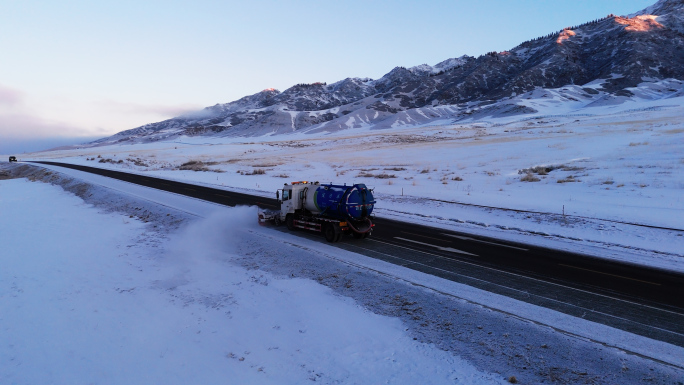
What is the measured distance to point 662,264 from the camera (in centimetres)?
1366

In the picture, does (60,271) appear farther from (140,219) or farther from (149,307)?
(140,219)

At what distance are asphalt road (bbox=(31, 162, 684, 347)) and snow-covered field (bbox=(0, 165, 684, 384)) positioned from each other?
0.77 meters

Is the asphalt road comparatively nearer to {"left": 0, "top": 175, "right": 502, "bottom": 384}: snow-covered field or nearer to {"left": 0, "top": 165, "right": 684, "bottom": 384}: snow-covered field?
{"left": 0, "top": 165, "right": 684, "bottom": 384}: snow-covered field

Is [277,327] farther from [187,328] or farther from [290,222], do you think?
[290,222]

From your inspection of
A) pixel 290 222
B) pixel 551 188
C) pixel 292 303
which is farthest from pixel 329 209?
A: pixel 551 188

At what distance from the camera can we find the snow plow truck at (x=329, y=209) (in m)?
17.2

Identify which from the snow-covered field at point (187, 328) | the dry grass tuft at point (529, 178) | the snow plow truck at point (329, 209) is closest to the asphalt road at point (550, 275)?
the snow plow truck at point (329, 209)

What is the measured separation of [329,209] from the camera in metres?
18.0

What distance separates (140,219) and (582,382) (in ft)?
82.6

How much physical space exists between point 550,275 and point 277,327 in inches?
362

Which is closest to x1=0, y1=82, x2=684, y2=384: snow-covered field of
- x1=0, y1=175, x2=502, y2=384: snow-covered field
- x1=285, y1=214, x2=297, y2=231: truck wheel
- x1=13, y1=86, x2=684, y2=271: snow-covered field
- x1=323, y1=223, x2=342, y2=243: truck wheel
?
x1=0, y1=175, x2=502, y2=384: snow-covered field

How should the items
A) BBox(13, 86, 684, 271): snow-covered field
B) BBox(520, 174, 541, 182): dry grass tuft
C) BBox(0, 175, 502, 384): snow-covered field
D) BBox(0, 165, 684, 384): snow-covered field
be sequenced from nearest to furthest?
BBox(0, 165, 684, 384): snow-covered field
BBox(0, 175, 502, 384): snow-covered field
BBox(13, 86, 684, 271): snow-covered field
BBox(520, 174, 541, 182): dry grass tuft

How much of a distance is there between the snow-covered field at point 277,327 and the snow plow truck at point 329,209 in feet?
5.07

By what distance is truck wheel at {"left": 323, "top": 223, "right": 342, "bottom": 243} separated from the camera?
17.0m
